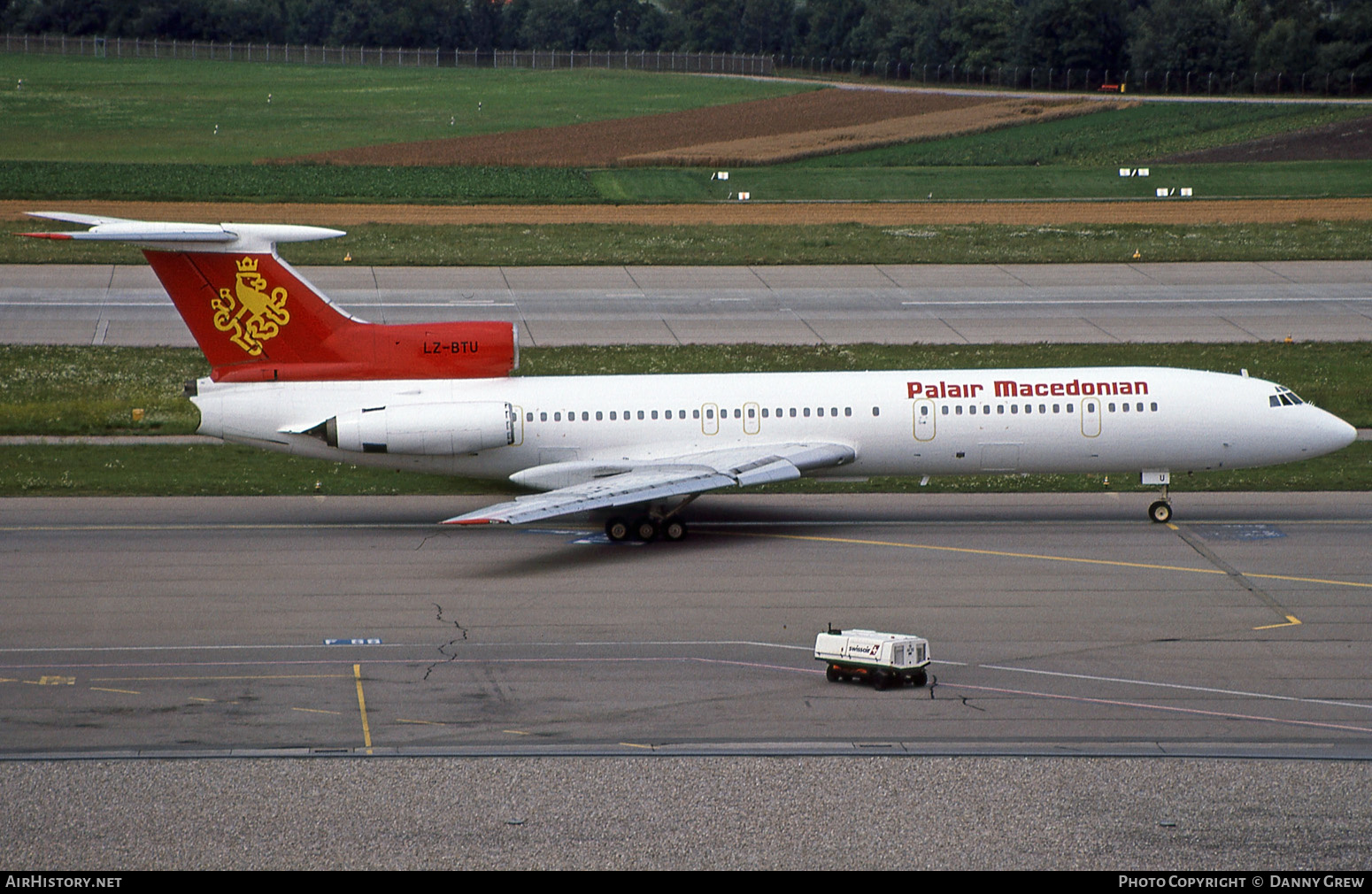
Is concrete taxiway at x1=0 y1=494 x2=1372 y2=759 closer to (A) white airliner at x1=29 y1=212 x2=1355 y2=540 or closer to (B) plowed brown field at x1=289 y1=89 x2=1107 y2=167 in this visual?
(A) white airliner at x1=29 y1=212 x2=1355 y2=540

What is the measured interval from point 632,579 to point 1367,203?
211 feet

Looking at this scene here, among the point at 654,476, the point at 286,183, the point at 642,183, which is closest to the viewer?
the point at 654,476

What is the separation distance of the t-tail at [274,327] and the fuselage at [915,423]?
0.52 meters

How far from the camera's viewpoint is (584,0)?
593 feet

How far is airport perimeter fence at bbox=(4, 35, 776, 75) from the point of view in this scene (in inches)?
6127

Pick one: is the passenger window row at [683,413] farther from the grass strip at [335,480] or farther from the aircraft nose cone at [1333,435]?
the aircraft nose cone at [1333,435]

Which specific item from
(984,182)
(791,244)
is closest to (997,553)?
(791,244)

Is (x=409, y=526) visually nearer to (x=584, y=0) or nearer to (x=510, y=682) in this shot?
(x=510, y=682)

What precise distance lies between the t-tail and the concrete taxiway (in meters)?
3.60

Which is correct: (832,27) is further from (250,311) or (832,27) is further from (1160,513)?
(250,311)

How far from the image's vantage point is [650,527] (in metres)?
32.7

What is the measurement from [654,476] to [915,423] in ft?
19.8

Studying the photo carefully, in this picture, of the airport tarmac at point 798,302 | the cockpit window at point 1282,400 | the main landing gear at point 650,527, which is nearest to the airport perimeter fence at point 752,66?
the airport tarmac at point 798,302

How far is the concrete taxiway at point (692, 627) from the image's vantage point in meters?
21.7
